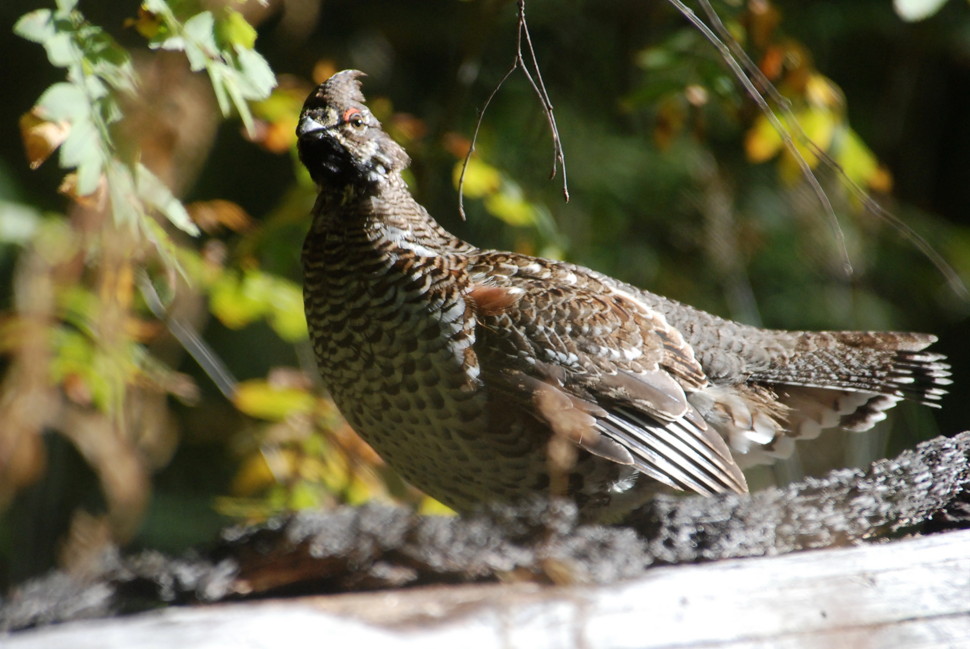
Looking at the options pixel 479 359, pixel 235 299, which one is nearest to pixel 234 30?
pixel 479 359

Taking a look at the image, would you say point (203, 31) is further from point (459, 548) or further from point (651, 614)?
point (651, 614)

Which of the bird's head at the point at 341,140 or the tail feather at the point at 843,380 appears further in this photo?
the tail feather at the point at 843,380

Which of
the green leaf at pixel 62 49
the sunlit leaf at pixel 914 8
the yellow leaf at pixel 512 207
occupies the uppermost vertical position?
the sunlit leaf at pixel 914 8

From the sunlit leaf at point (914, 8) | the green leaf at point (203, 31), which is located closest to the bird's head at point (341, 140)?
the green leaf at point (203, 31)

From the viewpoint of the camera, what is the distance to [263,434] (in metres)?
3.55

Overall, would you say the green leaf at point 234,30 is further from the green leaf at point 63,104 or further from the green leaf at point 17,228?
the green leaf at point 17,228

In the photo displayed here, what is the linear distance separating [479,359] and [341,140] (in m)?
0.68

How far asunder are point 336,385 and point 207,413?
5.92ft

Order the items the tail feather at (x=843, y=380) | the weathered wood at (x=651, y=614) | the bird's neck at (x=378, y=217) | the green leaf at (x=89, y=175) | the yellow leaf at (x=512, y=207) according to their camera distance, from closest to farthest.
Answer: the weathered wood at (x=651, y=614) → the green leaf at (x=89, y=175) → the bird's neck at (x=378, y=217) → the tail feather at (x=843, y=380) → the yellow leaf at (x=512, y=207)

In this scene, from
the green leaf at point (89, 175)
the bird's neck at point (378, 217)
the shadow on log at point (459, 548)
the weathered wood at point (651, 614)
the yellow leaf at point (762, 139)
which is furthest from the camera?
the yellow leaf at point (762, 139)

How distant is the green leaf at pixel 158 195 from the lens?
2.02 metres

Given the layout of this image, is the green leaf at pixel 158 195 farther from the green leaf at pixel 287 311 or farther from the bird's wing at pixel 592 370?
the green leaf at pixel 287 311

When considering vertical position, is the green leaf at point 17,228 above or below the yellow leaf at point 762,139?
below

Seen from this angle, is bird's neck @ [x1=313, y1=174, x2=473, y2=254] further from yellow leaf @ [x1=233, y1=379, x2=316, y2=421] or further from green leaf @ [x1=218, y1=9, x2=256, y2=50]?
yellow leaf @ [x1=233, y1=379, x2=316, y2=421]
